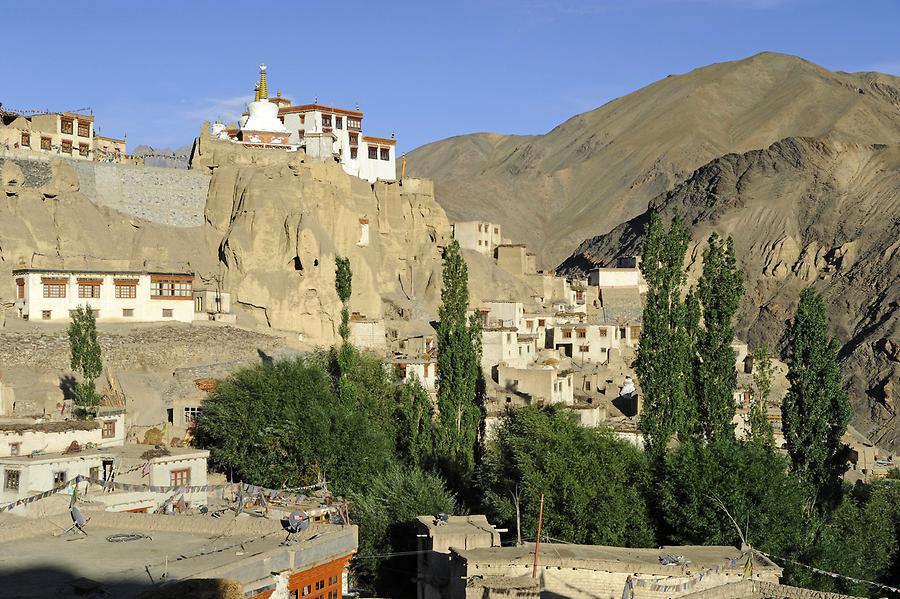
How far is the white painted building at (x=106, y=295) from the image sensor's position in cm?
4672

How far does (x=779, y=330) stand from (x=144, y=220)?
5781cm

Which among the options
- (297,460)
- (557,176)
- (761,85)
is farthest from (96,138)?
(761,85)

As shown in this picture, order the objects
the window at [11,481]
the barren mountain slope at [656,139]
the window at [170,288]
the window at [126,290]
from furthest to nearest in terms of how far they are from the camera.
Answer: the barren mountain slope at [656,139]
the window at [170,288]
the window at [126,290]
the window at [11,481]

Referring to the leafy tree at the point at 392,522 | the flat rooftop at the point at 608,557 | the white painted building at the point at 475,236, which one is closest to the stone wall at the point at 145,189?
the white painted building at the point at 475,236

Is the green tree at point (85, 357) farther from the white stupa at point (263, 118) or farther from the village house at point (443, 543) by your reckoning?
the white stupa at point (263, 118)

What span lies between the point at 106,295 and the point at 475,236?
3448cm

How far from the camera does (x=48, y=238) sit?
168 feet

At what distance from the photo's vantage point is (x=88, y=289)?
157ft

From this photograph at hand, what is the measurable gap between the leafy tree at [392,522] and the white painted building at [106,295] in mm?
17887

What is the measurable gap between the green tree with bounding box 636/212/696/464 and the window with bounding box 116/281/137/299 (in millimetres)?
21305

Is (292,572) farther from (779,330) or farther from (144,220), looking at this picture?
(779,330)

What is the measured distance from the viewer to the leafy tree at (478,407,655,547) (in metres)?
30.8

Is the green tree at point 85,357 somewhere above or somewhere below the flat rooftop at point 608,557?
above

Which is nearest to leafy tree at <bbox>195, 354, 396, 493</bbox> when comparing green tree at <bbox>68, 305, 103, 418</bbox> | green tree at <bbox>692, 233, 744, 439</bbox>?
green tree at <bbox>68, 305, 103, 418</bbox>
